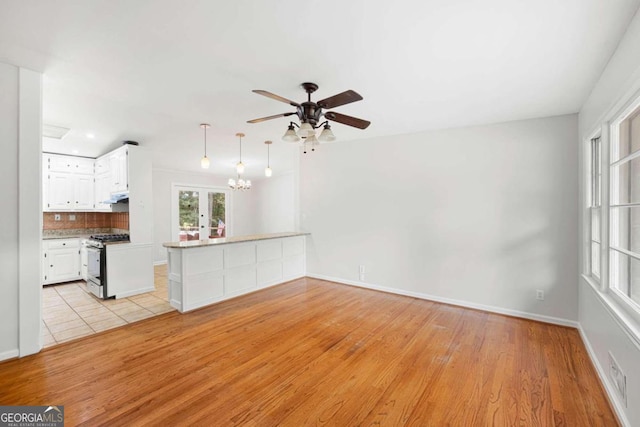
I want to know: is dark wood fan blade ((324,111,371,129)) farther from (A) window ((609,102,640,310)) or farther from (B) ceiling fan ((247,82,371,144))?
(A) window ((609,102,640,310))

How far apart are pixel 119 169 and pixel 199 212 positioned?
3.06 meters

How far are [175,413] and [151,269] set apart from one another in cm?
348

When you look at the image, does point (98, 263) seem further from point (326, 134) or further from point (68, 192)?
point (326, 134)

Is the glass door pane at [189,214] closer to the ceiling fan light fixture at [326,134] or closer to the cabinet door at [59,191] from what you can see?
the cabinet door at [59,191]

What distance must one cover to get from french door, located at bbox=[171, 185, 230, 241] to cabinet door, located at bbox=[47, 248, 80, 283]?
6.91 feet

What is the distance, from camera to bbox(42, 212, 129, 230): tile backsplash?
5.50 metres

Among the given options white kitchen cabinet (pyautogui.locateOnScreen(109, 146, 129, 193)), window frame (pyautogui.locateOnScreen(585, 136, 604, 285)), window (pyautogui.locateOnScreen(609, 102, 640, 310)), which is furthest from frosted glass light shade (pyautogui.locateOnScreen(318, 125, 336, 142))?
white kitchen cabinet (pyautogui.locateOnScreen(109, 146, 129, 193))

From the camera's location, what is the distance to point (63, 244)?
17.2 ft

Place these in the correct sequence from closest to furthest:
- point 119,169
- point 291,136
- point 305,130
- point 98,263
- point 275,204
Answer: point 305,130 < point 291,136 < point 98,263 < point 119,169 < point 275,204

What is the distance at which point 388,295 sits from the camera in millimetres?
4461

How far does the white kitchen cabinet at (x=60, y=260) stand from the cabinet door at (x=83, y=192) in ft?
2.26

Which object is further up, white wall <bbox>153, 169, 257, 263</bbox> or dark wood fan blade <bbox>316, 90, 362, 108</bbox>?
dark wood fan blade <bbox>316, 90, 362, 108</bbox>

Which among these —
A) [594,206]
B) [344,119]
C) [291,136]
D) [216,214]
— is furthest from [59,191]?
[594,206]

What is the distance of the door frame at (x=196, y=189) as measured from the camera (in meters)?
7.18
